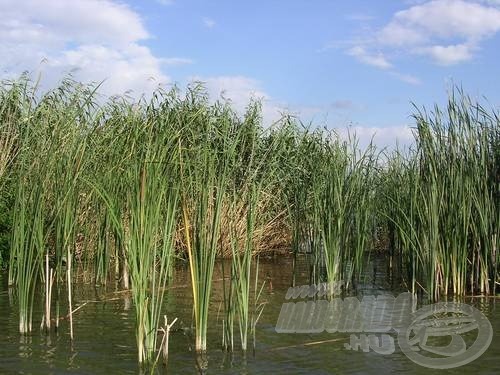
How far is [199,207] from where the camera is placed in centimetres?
518

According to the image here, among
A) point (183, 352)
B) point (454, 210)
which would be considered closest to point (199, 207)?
point (183, 352)

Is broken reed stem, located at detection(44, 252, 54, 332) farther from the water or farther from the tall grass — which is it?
the tall grass

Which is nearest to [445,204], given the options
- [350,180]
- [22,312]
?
[350,180]

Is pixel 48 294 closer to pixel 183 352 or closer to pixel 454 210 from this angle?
pixel 183 352

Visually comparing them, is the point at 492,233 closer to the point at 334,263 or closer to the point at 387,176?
the point at 334,263

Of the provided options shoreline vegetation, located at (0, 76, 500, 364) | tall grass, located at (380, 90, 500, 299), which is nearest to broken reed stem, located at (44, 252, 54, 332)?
shoreline vegetation, located at (0, 76, 500, 364)

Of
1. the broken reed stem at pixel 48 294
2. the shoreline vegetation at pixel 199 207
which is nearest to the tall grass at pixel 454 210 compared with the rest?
the shoreline vegetation at pixel 199 207

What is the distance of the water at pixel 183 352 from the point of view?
16.9 feet

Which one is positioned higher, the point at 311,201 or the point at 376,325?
the point at 311,201

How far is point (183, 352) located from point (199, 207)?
4.14 ft

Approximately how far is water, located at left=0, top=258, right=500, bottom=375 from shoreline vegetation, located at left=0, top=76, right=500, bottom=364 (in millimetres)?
210

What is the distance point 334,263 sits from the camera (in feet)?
27.7

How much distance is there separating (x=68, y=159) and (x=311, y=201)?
4.26 meters

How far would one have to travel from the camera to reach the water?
5.15m
